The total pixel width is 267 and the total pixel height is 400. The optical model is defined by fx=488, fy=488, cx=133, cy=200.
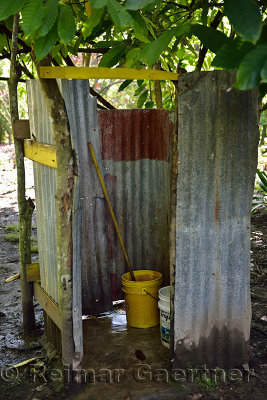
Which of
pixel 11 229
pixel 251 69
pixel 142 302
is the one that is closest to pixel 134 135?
pixel 142 302

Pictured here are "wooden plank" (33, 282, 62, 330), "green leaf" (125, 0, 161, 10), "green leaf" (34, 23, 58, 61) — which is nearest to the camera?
"green leaf" (125, 0, 161, 10)

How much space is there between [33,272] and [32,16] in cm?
302

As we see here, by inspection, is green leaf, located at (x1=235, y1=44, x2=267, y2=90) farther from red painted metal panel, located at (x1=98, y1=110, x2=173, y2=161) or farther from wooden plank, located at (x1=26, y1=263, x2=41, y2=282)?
wooden plank, located at (x1=26, y1=263, x2=41, y2=282)

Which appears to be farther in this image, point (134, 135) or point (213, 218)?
point (134, 135)

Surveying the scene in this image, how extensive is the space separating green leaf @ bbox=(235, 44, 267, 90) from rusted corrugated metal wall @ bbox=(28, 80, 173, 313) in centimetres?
267

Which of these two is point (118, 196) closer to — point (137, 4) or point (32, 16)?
point (32, 16)

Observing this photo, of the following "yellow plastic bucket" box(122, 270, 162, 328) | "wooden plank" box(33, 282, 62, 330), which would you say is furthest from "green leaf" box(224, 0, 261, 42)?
"yellow plastic bucket" box(122, 270, 162, 328)

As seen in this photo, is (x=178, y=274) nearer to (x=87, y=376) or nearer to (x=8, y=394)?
(x=87, y=376)

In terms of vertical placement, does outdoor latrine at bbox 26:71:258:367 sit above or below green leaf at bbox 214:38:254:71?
below

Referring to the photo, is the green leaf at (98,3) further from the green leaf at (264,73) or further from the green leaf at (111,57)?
the green leaf at (111,57)

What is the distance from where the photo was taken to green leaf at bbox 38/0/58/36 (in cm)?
221

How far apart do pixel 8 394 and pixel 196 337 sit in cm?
152

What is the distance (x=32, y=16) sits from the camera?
2.12 meters

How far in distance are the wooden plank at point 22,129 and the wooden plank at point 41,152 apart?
0.07m
